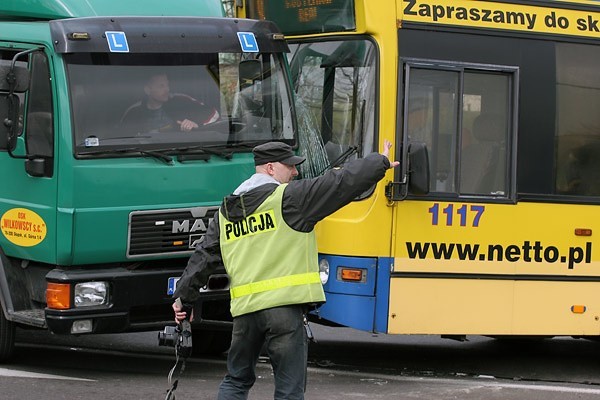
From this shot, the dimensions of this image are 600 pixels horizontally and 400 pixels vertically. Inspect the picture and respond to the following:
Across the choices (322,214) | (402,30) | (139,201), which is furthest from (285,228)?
(402,30)

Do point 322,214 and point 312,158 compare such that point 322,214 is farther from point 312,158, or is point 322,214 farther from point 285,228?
point 312,158

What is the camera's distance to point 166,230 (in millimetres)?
8555

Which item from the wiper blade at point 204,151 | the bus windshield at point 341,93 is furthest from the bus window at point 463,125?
the wiper blade at point 204,151

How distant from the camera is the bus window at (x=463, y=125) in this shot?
8.84m

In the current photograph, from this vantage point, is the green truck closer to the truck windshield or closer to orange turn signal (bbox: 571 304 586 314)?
the truck windshield

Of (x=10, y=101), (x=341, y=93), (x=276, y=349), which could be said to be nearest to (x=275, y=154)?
(x=276, y=349)

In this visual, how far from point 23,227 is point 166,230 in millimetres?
1033

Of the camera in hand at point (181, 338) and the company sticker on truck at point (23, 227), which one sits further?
the company sticker on truck at point (23, 227)

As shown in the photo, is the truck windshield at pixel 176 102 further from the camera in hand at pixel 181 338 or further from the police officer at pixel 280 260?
the police officer at pixel 280 260

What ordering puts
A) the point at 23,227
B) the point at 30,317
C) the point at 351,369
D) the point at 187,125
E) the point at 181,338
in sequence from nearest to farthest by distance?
1. the point at 181,338
2. the point at 30,317
3. the point at 23,227
4. the point at 187,125
5. the point at 351,369

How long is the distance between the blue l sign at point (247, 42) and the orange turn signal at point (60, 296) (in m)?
2.22

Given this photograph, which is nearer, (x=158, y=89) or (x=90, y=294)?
(x=90, y=294)

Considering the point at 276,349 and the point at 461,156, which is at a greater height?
the point at 461,156

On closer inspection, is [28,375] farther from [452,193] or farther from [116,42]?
[452,193]
